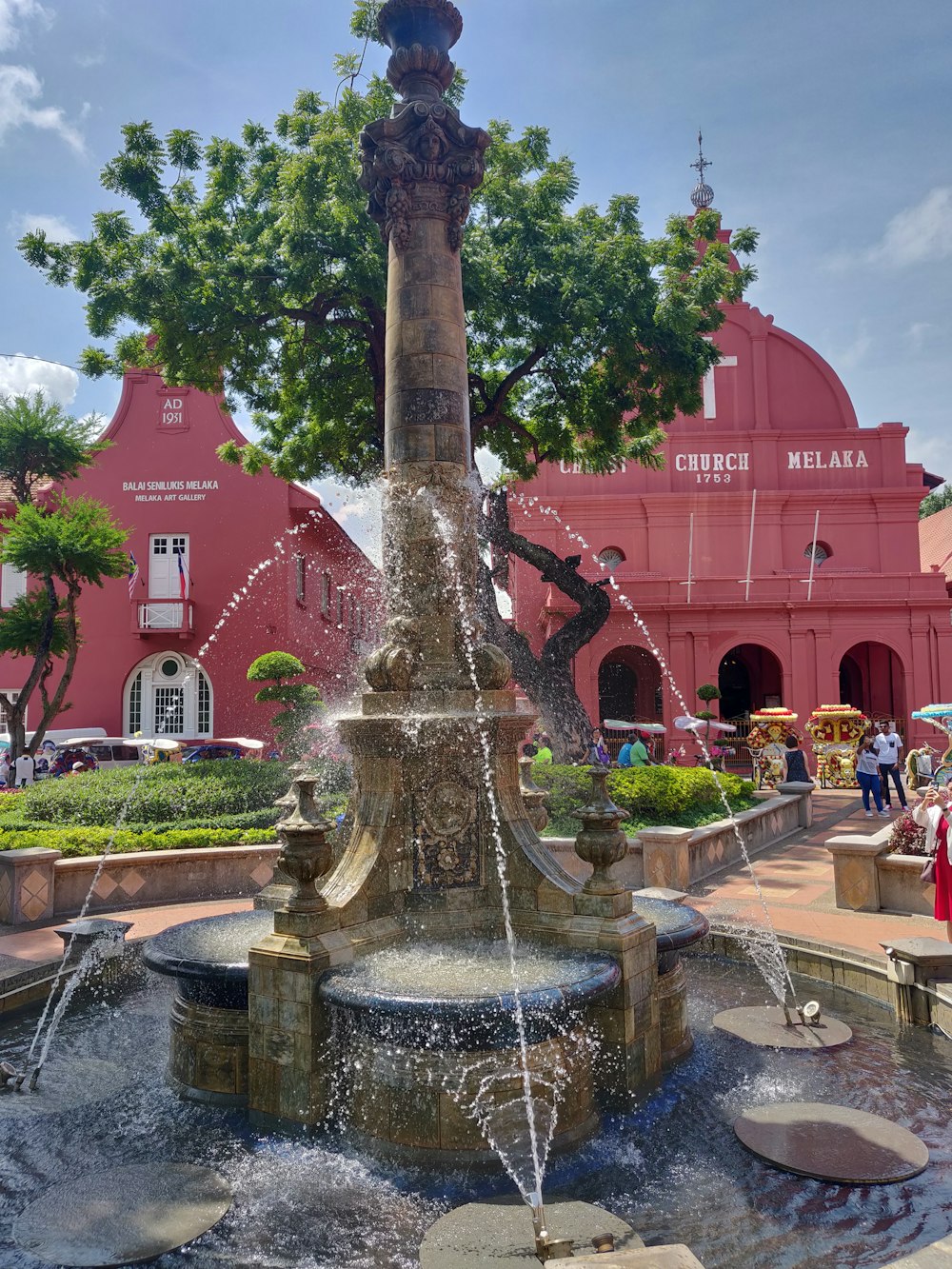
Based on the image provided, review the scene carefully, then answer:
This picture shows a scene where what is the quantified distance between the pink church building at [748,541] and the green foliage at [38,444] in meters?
13.0

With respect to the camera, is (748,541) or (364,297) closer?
(364,297)

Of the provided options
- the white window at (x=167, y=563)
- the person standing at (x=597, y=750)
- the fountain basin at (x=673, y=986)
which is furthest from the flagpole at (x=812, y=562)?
the fountain basin at (x=673, y=986)

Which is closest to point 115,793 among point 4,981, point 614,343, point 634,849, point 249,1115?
point 4,981

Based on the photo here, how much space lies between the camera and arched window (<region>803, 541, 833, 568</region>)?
29297 millimetres

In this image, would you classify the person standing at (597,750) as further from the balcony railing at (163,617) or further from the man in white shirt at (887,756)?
the balcony railing at (163,617)

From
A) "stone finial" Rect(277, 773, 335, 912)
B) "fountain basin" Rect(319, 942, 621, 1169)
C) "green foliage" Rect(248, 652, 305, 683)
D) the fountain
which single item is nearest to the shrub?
the fountain

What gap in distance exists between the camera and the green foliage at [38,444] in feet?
75.8

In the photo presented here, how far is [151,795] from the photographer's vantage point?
1186 cm

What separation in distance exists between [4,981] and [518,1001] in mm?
4238

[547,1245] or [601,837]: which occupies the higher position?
[601,837]

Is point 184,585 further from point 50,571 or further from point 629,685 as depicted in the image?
point 629,685

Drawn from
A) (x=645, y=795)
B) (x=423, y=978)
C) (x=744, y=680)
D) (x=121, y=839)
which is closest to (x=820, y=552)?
(x=744, y=680)

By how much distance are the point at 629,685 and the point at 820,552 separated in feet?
25.5

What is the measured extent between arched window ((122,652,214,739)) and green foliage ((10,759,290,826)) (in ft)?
37.9
